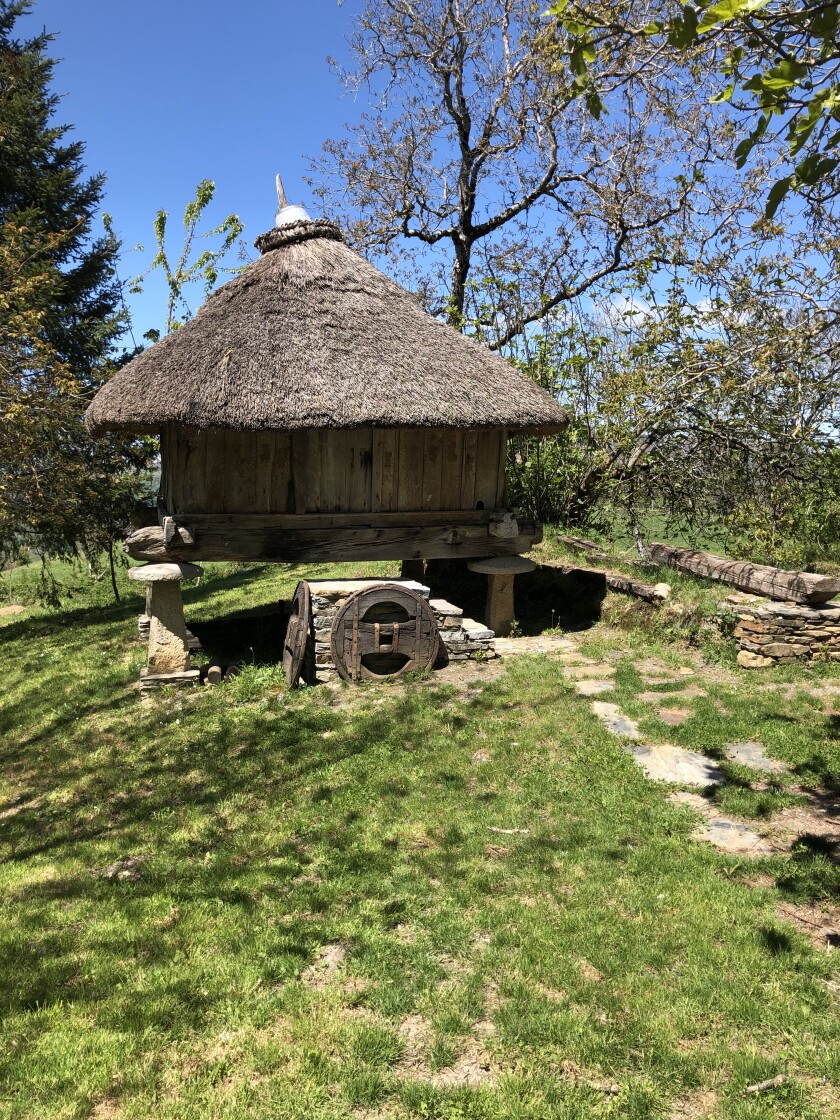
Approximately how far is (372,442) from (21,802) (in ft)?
18.2

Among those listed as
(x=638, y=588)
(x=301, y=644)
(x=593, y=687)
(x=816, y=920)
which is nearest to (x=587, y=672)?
(x=593, y=687)

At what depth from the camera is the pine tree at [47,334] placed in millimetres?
12320

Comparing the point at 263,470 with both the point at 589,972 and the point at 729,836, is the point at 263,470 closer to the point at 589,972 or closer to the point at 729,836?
the point at 729,836

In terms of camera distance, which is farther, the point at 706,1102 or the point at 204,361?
the point at 204,361

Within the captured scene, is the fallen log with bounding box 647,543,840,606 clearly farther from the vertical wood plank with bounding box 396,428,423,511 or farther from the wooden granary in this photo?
the vertical wood plank with bounding box 396,428,423,511

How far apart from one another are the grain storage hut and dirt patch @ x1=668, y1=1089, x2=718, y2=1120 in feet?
21.9

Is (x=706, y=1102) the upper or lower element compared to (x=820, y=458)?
lower

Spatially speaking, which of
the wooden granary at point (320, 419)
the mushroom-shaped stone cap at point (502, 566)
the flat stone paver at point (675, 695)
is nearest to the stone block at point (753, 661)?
the flat stone paver at point (675, 695)

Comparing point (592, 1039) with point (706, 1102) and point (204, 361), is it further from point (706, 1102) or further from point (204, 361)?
point (204, 361)

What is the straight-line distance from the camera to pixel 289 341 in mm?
8508

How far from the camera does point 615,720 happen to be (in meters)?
6.79

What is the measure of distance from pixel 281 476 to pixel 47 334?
41.2 feet

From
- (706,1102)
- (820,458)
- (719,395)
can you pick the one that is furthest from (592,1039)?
(820,458)

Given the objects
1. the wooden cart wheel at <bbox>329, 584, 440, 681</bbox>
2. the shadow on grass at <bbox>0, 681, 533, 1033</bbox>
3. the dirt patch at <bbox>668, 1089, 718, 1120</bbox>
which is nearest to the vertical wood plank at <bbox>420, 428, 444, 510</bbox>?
the wooden cart wheel at <bbox>329, 584, 440, 681</bbox>
